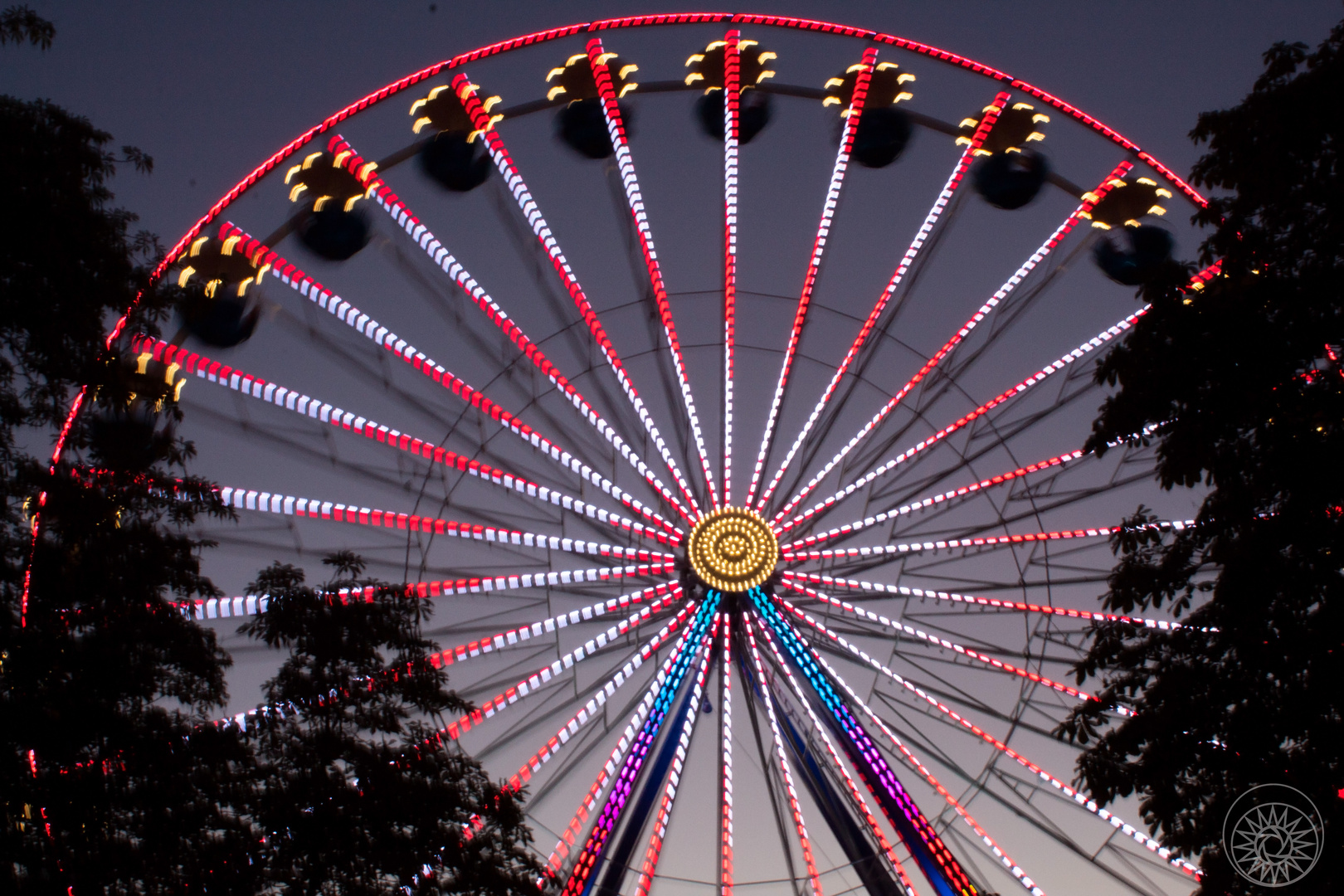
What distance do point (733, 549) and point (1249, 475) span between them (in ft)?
21.8

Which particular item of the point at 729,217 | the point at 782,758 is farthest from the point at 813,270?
the point at 782,758

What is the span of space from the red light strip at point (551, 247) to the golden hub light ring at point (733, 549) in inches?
13.8

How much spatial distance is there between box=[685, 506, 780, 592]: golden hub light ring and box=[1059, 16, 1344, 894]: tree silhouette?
5408 mm

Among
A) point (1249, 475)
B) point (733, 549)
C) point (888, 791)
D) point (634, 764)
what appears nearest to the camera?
point (1249, 475)

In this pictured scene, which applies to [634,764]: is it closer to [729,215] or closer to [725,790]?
[725,790]

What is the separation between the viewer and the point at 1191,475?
7590 mm

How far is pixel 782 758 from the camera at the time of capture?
1259cm

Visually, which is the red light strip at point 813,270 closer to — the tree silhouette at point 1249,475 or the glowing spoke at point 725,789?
the glowing spoke at point 725,789

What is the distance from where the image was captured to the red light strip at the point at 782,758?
12.0 meters

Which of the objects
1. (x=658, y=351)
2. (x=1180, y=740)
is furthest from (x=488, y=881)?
(x=658, y=351)

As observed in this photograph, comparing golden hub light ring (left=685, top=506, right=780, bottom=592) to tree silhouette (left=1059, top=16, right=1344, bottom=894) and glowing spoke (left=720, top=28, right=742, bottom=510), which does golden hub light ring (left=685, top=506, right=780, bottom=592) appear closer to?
glowing spoke (left=720, top=28, right=742, bottom=510)

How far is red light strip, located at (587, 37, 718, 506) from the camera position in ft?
44.2

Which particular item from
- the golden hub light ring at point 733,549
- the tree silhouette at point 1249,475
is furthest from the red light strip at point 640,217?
the tree silhouette at point 1249,475

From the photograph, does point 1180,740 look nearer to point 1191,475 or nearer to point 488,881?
point 1191,475
